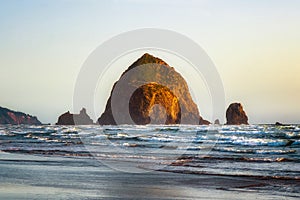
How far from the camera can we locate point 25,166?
651 inches

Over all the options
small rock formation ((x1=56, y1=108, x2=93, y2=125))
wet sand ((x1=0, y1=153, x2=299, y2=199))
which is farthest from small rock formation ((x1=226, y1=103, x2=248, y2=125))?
wet sand ((x1=0, y1=153, x2=299, y2=199))

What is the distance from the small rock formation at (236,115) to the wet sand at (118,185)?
477 ft

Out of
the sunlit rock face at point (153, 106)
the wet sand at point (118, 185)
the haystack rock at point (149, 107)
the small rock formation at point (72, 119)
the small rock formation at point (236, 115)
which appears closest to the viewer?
the wet sand at point (118, 185)

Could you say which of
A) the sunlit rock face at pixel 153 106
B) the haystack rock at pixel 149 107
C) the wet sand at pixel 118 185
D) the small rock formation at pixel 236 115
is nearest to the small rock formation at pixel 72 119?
the haystack rock at pixel 149 107

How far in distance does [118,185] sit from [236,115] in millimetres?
150796

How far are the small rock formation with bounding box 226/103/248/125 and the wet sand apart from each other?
14530 centimetres

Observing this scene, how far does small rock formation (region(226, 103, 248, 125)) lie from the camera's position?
520 ft

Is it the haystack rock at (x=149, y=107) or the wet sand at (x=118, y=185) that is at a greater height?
the haystack rock at (x=149, y=107)

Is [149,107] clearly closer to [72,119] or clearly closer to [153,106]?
[153,106]

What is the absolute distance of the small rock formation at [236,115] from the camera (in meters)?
158

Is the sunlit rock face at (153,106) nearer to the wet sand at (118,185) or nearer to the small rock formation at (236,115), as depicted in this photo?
the small rock formation at (236,115)

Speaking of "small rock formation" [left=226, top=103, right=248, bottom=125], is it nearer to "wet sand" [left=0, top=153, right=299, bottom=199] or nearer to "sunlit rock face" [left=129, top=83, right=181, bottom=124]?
"sunlit rock face" [left=129, top=83, right=181, bottom=124]

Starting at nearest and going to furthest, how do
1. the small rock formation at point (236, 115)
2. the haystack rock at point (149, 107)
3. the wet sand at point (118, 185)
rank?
the wet sand at point (118, 185), the small rock formation at point (236, 115), the haystack rock at point (149, 107)

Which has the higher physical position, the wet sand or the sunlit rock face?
the sunlit rock face
